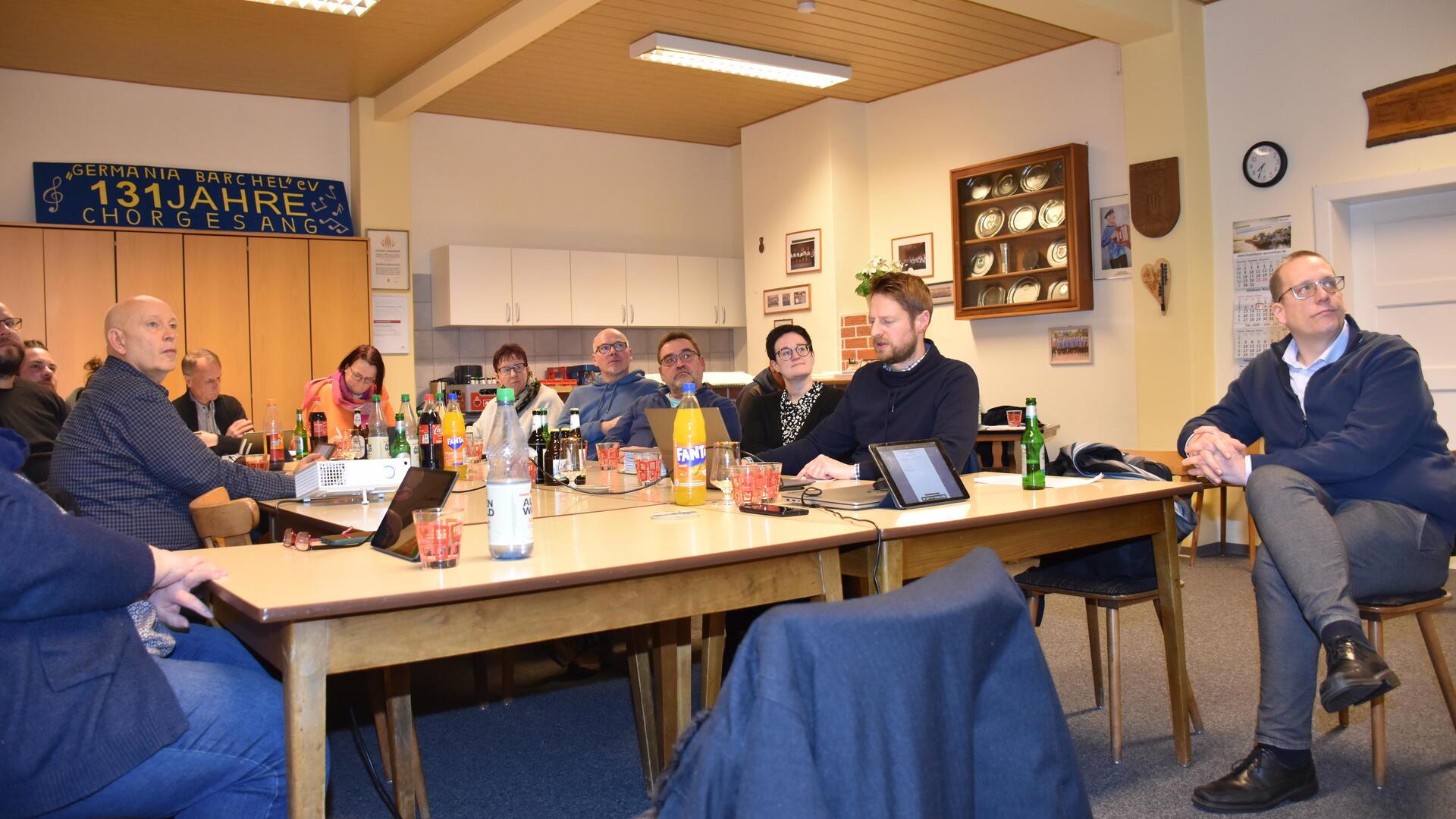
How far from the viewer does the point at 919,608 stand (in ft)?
3.70

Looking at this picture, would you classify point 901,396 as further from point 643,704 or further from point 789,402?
point 643,704

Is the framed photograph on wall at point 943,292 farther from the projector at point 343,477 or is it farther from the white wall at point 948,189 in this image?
the projector at point 343,477

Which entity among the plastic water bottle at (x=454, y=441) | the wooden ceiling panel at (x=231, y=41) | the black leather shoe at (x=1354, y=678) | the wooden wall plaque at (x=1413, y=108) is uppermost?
the wooden ceiling panel at (x=231, y=41)

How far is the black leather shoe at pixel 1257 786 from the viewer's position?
2.49 meters

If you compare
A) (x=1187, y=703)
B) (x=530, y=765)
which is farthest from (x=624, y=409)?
(x=1187, y=703)

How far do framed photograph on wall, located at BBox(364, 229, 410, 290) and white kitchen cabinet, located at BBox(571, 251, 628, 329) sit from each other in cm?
119

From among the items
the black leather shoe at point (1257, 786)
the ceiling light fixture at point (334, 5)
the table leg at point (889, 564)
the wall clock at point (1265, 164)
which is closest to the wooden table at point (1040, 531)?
the table leg at point (889, 564)

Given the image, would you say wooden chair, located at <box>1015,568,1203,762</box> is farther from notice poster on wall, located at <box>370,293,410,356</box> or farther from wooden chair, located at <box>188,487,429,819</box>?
notice poster on wall, located at <box>370,293,410,356</box>

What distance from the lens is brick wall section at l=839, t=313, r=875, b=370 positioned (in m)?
7.34

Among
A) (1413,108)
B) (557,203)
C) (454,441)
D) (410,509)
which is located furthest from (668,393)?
(557,203)

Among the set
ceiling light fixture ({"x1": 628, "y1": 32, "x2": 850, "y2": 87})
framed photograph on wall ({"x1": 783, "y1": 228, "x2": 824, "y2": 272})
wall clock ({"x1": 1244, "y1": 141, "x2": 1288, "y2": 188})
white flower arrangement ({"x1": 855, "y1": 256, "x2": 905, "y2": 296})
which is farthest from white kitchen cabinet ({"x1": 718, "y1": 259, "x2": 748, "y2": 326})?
wall clock ({"x1": 1244, "y1": 141, "x2": 1288, "y2": 188})

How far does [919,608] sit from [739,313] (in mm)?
7661

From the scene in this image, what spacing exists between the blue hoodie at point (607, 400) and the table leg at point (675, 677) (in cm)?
238

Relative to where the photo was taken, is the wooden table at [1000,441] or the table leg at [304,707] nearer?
the table leg at [304,707]
